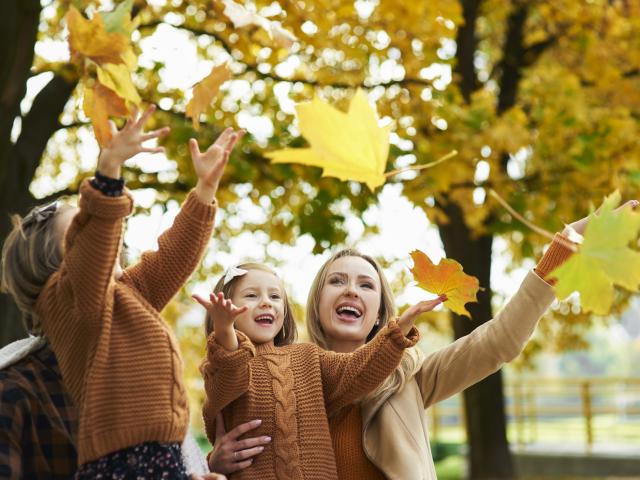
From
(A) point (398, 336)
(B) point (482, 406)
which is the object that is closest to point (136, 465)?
(A) point (398, 336)

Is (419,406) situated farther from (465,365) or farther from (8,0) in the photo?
(8,0)

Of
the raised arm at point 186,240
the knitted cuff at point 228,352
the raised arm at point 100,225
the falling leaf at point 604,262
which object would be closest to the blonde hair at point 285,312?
the knitted cuff at point 228,352

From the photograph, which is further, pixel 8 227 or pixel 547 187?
pixel 547 187

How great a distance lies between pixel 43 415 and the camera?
2148 millimetres

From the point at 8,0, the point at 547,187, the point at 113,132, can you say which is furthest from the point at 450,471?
the point at 113,132

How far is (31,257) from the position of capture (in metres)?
2.15

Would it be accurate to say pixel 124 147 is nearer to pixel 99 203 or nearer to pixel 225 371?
pixel 99 203

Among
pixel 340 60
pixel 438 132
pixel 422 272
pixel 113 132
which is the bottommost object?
pixel 422 272

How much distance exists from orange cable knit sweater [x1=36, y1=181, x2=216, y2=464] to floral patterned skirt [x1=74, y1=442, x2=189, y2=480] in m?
0.02

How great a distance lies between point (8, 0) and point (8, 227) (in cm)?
125

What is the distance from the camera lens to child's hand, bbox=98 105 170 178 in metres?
1.96

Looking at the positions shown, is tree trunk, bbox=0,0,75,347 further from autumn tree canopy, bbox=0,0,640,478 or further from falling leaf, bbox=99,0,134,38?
falling leaf, bbox=99,0,134,38

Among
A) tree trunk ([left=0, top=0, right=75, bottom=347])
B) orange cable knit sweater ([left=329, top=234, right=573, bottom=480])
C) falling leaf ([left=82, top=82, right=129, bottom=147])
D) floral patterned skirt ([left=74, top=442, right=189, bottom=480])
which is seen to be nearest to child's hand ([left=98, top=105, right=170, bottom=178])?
falling leaf ([left=82, top=82, right=129, bottom=147])

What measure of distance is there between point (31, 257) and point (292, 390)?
0.80 meters
